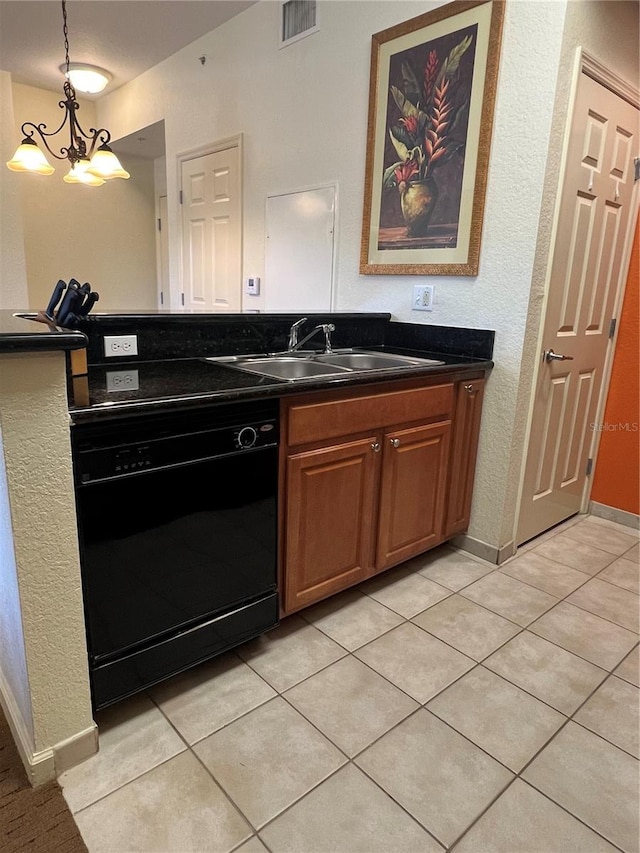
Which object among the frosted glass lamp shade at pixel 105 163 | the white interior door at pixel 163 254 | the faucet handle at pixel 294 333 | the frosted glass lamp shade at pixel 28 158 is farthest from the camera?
the white interior door at pixel 163 254

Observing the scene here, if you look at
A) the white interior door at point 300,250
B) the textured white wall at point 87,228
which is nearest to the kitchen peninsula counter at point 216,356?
the white interior door at point 300,250

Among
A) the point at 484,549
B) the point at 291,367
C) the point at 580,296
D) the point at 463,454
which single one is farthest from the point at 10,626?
the point at 580,296

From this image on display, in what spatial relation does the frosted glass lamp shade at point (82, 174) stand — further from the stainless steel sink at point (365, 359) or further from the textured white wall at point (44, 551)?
the textured white wall at point (44, 551)

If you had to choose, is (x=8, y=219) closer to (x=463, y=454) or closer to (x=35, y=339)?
(x=35, y=339)

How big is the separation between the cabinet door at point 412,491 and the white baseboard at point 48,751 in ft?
3.77

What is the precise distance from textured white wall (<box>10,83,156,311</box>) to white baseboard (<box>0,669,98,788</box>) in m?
4.13

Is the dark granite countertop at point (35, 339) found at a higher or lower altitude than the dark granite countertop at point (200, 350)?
higher

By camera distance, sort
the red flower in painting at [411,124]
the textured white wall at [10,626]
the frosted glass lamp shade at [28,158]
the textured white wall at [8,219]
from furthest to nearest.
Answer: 1. the textured white wall at [8,219]
2. the frosted glass lamp shade at [28,158]
3. the red flower in painting at [411,124]
4. the textured white wall at [10,626]

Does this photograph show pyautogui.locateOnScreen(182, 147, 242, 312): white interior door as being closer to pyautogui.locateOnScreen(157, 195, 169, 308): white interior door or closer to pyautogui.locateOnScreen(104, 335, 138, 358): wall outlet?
pyautogui.locateOnScreen(157, 195, 169, 308): white interior door

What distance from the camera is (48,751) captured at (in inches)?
51.4

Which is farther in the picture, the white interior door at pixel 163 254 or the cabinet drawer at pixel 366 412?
the white interior door at pixel 163 254

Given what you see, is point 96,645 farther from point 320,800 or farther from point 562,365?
point 562,365

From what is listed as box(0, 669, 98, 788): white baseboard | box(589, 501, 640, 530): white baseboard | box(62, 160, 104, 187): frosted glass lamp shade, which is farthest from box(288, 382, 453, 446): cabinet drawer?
box(62, 160, 104, 187): frosted glass lamp shade

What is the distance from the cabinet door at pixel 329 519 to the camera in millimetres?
1758
